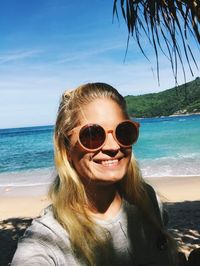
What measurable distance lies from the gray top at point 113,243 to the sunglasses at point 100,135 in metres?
0.26

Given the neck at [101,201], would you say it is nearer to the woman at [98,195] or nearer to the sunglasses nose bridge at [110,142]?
the woman at [98,195]

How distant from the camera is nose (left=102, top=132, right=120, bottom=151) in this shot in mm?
1467

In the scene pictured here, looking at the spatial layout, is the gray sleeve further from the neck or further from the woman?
the neck

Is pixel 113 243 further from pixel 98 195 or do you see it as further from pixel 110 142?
pixel 110 142

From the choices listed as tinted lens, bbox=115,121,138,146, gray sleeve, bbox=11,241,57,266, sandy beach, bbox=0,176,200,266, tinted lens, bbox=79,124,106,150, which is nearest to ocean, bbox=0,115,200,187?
tinted lens, bbox=115,121,138,146

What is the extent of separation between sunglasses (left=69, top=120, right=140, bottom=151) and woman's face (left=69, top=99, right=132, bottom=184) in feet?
0.05

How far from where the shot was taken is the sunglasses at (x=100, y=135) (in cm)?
143

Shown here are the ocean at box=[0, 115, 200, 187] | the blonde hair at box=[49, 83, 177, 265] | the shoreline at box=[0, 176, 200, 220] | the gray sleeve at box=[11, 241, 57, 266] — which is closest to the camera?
the gray sleeve at box=[11, 241, 57, 266]

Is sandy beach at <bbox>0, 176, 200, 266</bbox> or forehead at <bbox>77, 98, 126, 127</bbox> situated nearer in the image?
forehead at <bbox>77, 98, 126, 127</bbox>

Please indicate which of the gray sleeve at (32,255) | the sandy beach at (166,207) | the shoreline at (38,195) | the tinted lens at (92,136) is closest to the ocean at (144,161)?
the tinted lens at (92,136)

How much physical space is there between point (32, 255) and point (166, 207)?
14.6 ft

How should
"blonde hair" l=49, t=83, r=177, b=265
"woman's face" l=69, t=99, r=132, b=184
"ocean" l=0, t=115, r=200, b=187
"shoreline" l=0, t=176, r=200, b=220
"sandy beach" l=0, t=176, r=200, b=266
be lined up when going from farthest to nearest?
"ocean" l=0, t=115, r=200, b=187 < "shoreline" l=0, t=176, r=200, b=220 < "sandy beach" l=0, t=176, r=200, b=266 < "woman's face" l=69, t=99, r=132, b=184 < "blonde hair" l=49, t=83, r=177, b=265

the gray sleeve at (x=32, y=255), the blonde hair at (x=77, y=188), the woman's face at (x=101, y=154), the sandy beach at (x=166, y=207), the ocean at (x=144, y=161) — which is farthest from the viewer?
the ocean at (x=144, y=161)

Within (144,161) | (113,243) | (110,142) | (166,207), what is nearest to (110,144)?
(110,142)
